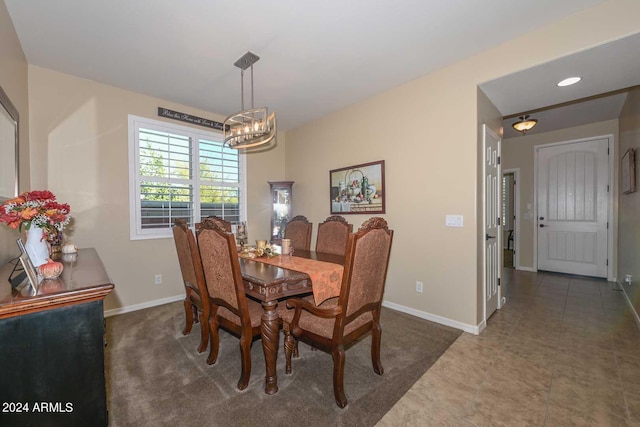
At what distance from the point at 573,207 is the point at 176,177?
643 cm

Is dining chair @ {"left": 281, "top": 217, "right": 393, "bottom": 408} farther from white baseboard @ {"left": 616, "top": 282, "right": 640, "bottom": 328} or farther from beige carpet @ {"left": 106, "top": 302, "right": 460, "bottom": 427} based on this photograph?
white baseboard @ {"left": 616, "top": 282, "right": 640, "bottom": 328}

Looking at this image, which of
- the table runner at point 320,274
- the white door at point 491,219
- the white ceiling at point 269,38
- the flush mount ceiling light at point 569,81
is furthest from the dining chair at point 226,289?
the flush mount ceiling light at point 569,81

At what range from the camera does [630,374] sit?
191 cm

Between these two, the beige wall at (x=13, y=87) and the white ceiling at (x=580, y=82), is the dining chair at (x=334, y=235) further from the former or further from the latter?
the beige wall at (x=13, y=87)

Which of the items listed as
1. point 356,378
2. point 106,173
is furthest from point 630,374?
point 106,173

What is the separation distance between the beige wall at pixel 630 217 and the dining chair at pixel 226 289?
3.84m

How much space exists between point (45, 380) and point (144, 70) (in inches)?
111

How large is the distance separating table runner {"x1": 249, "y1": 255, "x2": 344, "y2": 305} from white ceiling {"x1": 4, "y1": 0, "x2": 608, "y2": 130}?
6.18 ft

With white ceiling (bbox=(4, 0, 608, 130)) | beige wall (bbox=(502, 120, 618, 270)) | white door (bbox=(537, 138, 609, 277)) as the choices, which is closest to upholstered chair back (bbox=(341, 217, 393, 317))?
white ceiling (bbox=(4, 0, 608, 130))

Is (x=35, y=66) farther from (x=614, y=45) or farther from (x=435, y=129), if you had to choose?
(x=614, y=45)

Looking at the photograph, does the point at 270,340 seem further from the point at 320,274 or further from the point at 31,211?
the point at 31,211

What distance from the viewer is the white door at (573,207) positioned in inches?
174

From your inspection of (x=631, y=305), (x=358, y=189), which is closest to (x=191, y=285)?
(x=358, y=189)

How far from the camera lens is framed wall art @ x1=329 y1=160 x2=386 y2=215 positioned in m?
3.40
